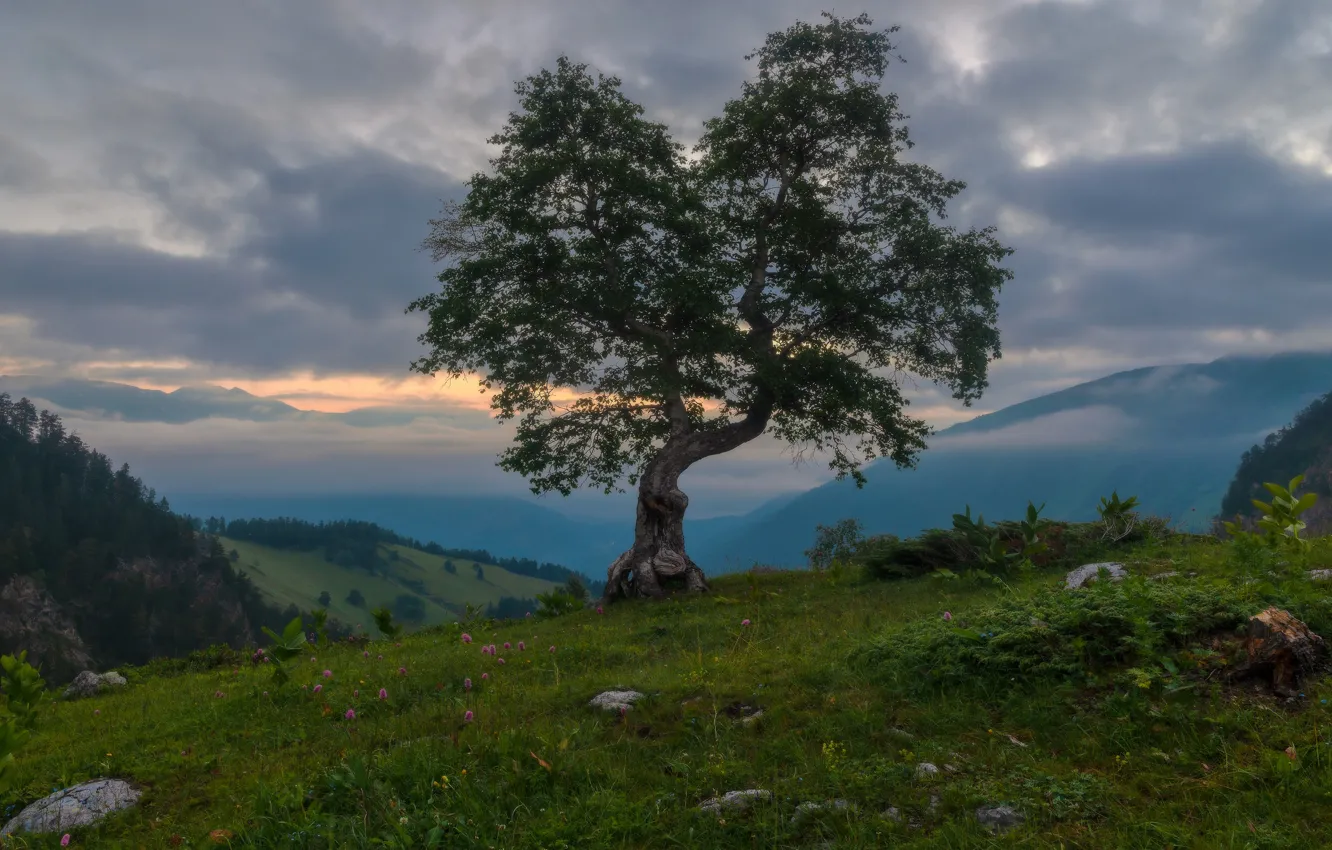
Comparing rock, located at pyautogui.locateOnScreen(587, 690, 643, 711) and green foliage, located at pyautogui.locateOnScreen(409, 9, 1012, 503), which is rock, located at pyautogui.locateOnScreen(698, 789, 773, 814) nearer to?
rock, located at pyautogui.locateOnScreen(587, 690, 643, 711)

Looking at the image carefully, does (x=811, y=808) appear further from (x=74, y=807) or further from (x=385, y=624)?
(x=385, y=624)

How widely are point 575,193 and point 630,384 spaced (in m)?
5.70

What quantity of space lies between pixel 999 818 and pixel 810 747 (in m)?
1.71

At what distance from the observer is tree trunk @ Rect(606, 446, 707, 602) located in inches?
832

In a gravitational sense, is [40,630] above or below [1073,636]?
below

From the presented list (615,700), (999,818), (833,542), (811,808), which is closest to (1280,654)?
(999,818)

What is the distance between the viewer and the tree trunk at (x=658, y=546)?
21.1m

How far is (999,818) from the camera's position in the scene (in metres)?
5.58

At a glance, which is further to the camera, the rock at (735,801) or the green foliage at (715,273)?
the green foliage at (715,273)

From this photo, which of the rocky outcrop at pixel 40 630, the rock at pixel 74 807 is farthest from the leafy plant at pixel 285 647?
the rocky outcrop at pixel 40 630

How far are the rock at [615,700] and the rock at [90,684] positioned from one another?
13.6 m

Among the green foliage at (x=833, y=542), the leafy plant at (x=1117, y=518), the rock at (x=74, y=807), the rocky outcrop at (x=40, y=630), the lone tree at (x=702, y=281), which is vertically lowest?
the rocky outcrop at (x=40, y=630)

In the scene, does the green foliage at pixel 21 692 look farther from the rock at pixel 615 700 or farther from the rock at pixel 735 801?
the rock at pixel 735 801

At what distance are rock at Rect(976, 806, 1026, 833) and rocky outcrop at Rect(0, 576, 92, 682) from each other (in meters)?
122
